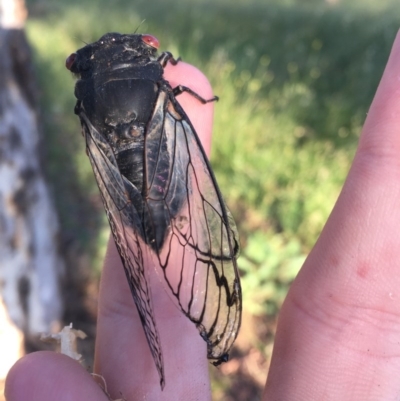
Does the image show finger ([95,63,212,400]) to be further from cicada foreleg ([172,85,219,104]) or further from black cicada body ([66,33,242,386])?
cicada foreleg ([172,85,219,104])

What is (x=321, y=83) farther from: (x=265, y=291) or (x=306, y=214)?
(x=265, y=291)

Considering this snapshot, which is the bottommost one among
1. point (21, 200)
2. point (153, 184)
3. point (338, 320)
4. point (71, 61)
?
point (338, 320)

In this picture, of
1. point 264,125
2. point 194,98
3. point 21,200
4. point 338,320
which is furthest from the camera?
point 264,125

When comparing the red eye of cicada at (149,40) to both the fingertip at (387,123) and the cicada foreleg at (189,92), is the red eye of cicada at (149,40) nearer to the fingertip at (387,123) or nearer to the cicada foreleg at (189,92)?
the cicada foreleg at (189,92)

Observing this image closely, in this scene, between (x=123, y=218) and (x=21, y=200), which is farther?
(x=21, y=200)

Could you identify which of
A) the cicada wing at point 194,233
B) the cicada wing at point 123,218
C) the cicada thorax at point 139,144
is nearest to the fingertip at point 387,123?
the cicada wing at point 194,233

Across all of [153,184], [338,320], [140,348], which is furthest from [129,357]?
A: [338,320]

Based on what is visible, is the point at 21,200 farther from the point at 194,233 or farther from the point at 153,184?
the point at 194,233
